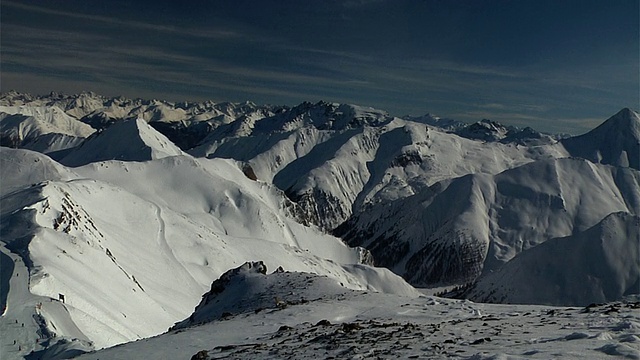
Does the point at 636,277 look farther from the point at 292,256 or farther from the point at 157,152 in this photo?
the point at 157,152

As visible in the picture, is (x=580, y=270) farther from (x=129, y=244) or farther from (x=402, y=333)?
(x=402, y=333)

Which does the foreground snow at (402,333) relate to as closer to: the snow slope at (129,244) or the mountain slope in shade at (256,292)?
the mountain slope in shade at (256,292)

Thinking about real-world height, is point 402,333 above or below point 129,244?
below

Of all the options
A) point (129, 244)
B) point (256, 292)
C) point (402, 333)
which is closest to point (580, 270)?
point (129, 244)

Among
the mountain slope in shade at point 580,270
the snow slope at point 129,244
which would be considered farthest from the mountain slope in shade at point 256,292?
the mountain slope in shade at point 580,270

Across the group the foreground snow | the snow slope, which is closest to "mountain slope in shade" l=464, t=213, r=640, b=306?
the snow slope

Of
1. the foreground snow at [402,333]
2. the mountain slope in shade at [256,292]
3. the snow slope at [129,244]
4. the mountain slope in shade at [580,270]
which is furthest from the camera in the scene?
the mountain slope in shade at [580,270]
